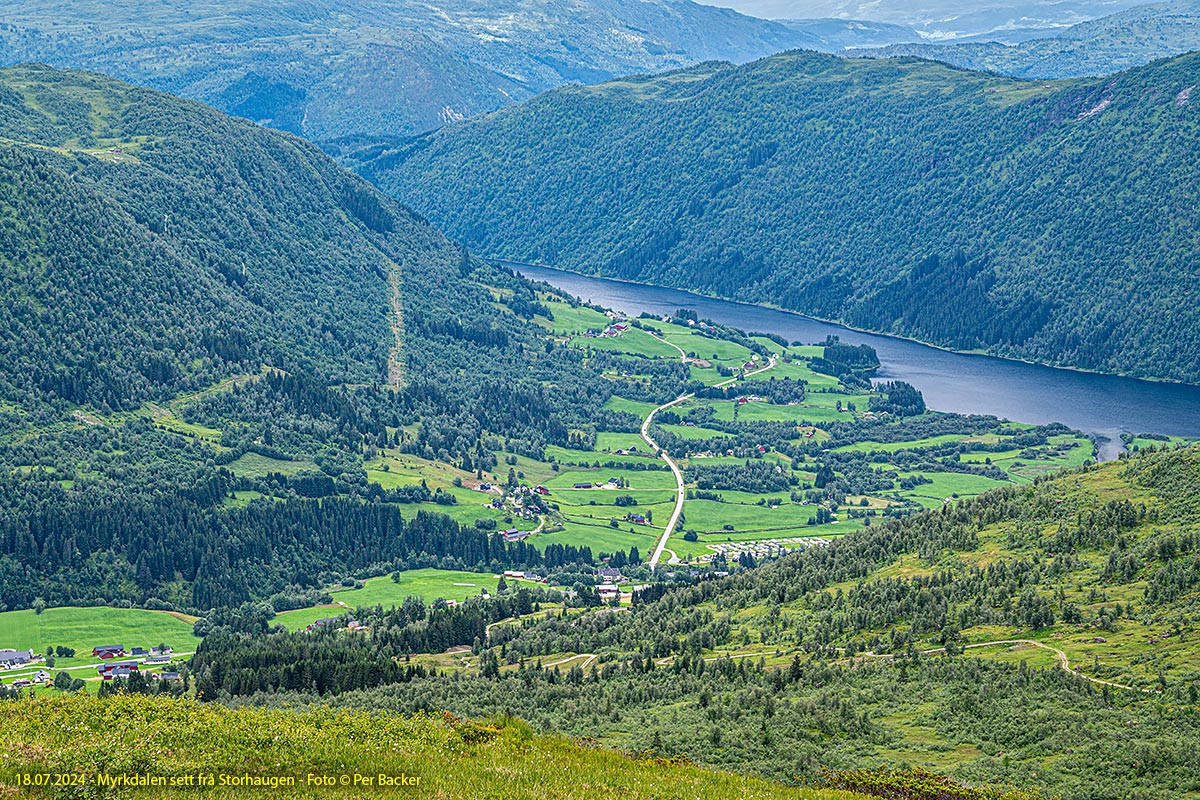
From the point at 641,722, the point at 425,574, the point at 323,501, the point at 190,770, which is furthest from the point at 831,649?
the point at 323,501

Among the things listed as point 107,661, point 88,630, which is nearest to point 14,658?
point 107,661

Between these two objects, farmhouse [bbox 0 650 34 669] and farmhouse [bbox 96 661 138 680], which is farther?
farmhouse [bbox 0 650 34 669]

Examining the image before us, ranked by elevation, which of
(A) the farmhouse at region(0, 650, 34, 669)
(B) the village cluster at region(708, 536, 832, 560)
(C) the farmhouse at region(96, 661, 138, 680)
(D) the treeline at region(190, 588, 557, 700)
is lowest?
(A) the farmhouse at region(0, 650, 34, 669)

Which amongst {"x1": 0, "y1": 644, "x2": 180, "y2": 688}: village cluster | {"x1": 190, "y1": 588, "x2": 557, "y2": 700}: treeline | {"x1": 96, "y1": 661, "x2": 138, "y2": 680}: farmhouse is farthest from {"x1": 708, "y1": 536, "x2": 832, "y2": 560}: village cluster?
{"x1": 96, "y1": 661, "x2": 138, "y2": 680}: farmhouse

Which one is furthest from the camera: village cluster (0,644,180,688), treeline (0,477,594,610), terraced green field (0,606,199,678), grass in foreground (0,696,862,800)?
treeline (0,477,594,610)

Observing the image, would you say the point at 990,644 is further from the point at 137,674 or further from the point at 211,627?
the point at 211,627

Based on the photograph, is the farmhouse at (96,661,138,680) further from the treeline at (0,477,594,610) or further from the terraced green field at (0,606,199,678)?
the treeline at (0,477,594,610)
